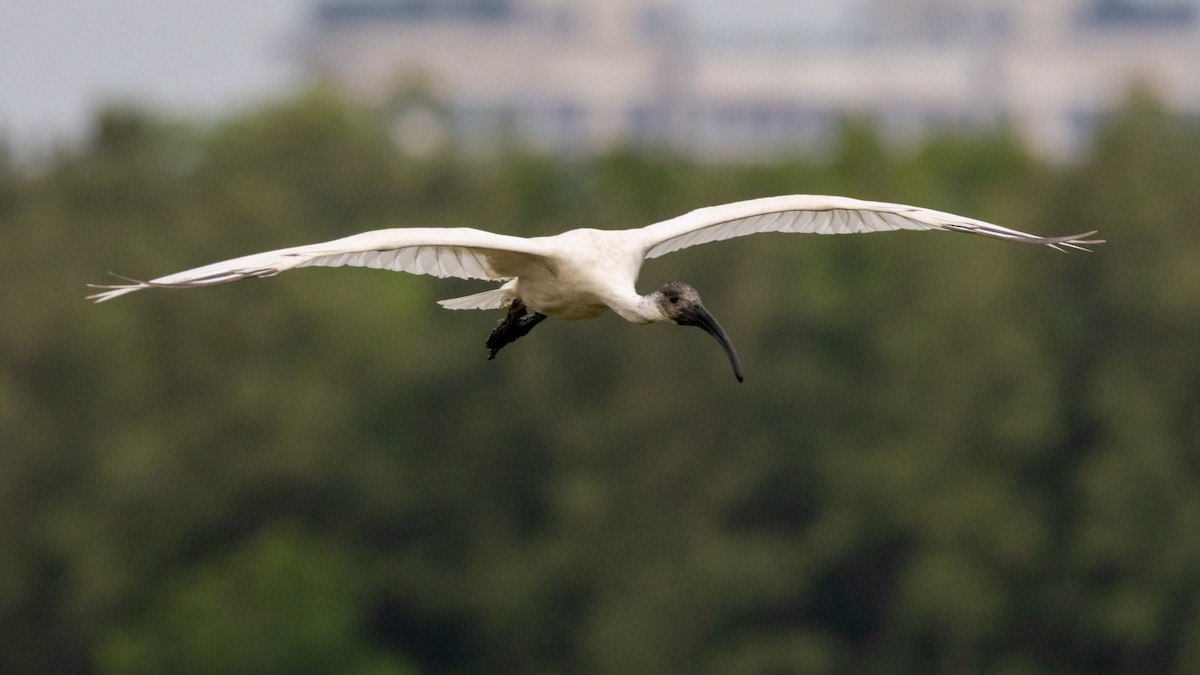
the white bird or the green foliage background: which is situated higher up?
the white bird

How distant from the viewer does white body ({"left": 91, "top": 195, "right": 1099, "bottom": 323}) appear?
19516mm

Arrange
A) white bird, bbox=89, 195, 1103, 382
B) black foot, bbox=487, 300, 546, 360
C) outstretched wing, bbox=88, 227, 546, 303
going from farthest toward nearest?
black foot, bbox=487, 300, 546, 360 < white bird, bbox=89, 195, 1103, 382 < outstretched wing, bbox=88, 227, 546, 303

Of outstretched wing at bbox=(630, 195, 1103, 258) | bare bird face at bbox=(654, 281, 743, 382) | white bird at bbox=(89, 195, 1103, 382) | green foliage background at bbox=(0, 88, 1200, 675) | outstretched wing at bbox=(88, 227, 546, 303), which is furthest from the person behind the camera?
green foliage background at bbox=(0, 88, 1200, 675)

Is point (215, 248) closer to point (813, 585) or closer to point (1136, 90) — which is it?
point (813, 585)

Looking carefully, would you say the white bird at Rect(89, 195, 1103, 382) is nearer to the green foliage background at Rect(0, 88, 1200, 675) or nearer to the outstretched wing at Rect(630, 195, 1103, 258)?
the outstretched wing at Rect(630, 195, 1103, 258)

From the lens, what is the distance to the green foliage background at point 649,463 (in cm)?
6531

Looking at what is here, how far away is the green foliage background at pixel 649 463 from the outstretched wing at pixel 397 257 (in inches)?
1682

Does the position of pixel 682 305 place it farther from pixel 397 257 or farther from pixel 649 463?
pixel 649 463

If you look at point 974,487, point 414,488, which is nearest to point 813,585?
point 974,487

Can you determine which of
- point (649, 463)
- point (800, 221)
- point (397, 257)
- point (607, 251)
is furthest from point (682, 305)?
point (649, 463)

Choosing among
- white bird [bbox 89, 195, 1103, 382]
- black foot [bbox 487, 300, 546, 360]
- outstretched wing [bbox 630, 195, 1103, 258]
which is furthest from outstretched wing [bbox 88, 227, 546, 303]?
outstretched wing [bbox 630, 195, 1103, 258]

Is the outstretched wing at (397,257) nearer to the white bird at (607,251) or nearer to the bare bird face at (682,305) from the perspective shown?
the white bird at (607,251)

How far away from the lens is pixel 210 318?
74.6 m

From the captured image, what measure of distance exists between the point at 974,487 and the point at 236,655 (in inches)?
647
